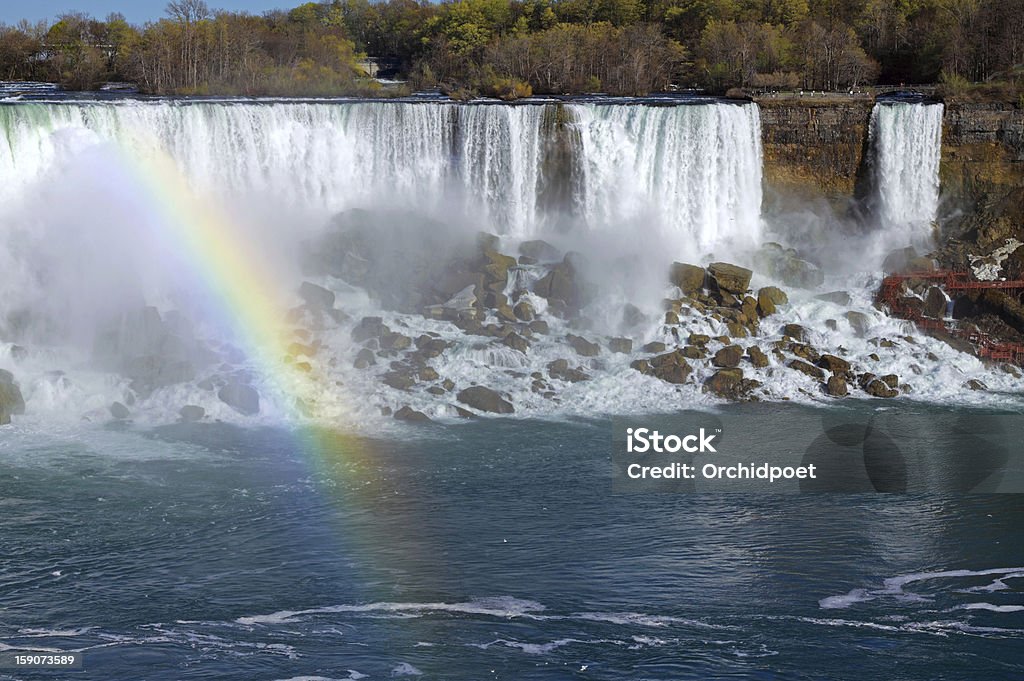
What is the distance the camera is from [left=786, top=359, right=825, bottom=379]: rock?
2991cm

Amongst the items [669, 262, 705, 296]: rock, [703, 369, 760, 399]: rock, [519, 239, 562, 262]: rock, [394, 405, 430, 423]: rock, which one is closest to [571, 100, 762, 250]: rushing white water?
[519, 239, 562, 262]: rock

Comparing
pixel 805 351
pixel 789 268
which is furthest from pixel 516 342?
pixel 789 268

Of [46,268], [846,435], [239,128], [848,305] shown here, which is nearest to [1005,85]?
[848,305]

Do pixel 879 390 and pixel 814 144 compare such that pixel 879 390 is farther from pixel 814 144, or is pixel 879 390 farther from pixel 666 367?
pixel 814 144

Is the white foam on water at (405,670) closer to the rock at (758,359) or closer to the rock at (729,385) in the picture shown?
the rock at (729,385)

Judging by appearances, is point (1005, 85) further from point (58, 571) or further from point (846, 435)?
point (58, 571)

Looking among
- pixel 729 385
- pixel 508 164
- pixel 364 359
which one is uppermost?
pixel 508 164

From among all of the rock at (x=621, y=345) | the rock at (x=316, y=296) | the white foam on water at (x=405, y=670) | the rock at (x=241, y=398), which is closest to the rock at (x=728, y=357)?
the rock at (x=621, y=345)

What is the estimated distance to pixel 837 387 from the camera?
29.2 m

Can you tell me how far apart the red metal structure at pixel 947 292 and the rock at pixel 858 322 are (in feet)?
4.10

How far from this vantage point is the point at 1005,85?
40281mm

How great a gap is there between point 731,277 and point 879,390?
5749mm

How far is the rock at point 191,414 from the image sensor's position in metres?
26.9

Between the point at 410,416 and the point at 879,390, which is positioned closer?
the point at 410,416
